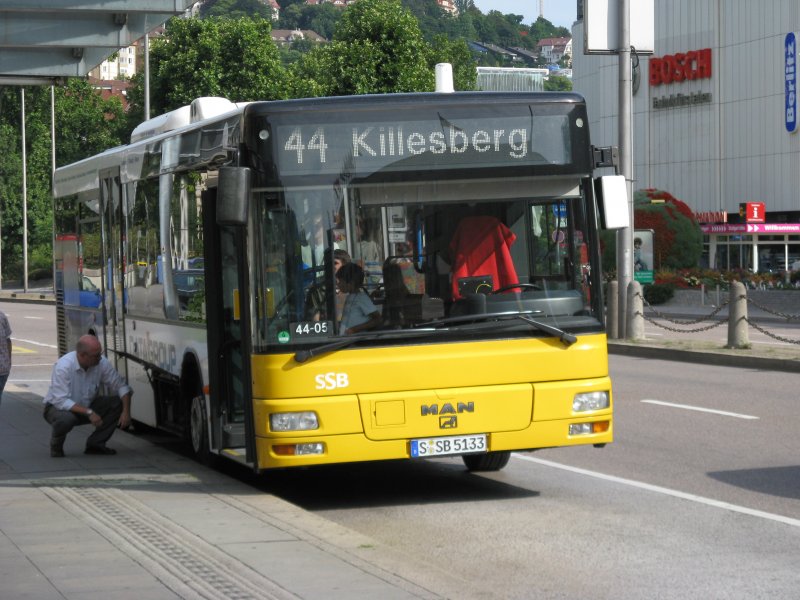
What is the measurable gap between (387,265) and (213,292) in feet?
6.10

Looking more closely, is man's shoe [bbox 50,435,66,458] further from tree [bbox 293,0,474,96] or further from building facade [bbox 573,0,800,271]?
tree [bbox 293,0,474,96]

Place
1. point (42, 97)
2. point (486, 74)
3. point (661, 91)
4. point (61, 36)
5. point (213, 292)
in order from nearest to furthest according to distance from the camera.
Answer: point (213, 292)
point (61, 36)
point (661, 91)
point (42, 97)
point (486, 74)

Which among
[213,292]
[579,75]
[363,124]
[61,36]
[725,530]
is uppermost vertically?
[579,75]

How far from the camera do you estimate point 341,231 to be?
9523mm

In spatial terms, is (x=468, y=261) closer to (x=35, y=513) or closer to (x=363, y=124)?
(x=363, y=124)

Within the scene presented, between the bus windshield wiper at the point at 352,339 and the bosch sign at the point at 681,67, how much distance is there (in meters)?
63.6

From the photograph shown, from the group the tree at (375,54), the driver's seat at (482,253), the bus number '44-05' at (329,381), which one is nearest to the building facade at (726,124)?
the tree at (375,54)

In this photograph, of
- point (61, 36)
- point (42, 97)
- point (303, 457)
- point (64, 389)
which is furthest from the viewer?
point (42, 97)

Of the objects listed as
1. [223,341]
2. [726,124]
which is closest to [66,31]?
[223,341]

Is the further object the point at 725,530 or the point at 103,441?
the point at 103,441

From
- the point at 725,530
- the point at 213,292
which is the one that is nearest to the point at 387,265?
the point at 213,292

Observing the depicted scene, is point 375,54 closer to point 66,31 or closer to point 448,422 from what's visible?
point 66,31

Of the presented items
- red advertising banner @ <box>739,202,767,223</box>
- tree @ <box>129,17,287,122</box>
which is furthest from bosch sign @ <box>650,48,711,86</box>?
tree @ <box>129,17,287,122</box>

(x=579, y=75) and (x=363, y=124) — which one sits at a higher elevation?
(x=579, y=75)
